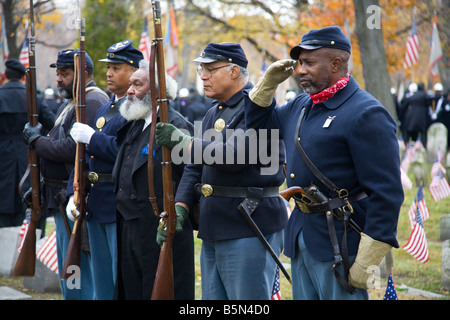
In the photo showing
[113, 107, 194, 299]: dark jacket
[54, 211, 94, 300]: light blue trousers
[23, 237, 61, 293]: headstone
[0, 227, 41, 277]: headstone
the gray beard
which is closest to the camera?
[113, 107, 194, 299]: dark jacket

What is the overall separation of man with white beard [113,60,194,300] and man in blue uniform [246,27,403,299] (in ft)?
4.00

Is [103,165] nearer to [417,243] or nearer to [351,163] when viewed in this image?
[351,163]

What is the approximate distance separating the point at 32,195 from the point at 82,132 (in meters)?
1.15

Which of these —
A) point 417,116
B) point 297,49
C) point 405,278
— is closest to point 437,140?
point 417,116

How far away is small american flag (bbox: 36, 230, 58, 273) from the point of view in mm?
6160

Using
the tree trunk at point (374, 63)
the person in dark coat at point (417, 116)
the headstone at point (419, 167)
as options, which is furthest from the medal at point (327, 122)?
the person in dark coat at point (417, 116)

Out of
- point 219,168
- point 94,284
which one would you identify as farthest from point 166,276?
point 94,284

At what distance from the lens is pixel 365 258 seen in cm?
307

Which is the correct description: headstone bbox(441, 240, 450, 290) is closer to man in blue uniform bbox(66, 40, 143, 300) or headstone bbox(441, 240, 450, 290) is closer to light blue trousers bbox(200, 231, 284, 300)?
light blue trousers bbox(200, 231, 284, 300)

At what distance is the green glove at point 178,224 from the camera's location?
12.9 feet

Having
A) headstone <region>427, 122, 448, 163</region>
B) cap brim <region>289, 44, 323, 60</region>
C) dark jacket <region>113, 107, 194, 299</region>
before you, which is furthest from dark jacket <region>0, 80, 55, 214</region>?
headstone <region>427, 122, 448, 163</region>

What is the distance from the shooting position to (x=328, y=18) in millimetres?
19516
